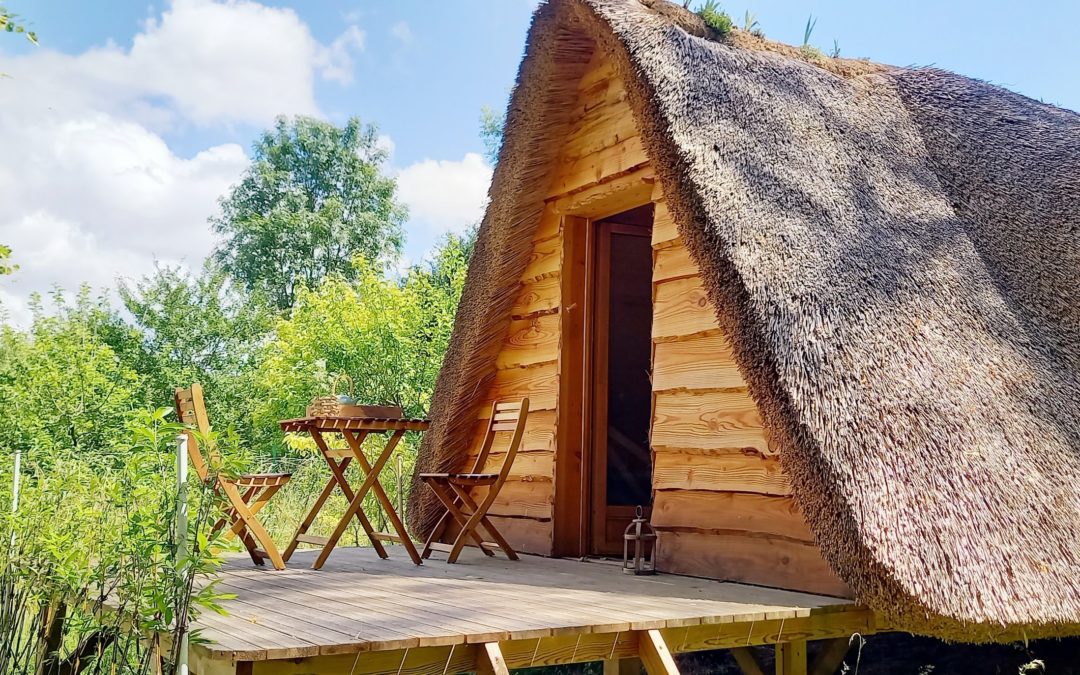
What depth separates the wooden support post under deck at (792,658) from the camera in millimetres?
3672

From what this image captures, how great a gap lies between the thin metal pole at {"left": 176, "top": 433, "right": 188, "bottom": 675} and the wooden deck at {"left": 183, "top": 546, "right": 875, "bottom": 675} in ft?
0.71

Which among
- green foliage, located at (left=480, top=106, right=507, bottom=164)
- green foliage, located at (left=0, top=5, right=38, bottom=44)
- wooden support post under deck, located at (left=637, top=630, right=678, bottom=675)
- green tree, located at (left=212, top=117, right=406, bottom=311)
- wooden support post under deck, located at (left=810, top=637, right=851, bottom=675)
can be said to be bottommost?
wooden support post under deck, located at (left=810, top=637, right=851, bottom=675)

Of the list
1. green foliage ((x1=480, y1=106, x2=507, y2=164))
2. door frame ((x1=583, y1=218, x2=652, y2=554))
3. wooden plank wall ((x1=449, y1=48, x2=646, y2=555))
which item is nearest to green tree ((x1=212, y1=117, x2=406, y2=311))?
green foliage ((x1=480, y1=106, x2=507, y2=164))

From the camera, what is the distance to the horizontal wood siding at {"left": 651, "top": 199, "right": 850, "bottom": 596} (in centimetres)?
388

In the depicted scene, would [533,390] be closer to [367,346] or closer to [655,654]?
[655,654]

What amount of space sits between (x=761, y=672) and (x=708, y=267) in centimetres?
202

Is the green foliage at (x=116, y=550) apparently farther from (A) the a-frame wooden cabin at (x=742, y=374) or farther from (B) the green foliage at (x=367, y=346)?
(B) the green foliage at (x=367, y=346)

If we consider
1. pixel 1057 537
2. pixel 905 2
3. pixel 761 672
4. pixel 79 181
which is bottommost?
pixel 761 672

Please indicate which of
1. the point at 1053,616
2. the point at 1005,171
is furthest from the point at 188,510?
the point at 1005,171

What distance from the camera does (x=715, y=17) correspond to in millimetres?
5363

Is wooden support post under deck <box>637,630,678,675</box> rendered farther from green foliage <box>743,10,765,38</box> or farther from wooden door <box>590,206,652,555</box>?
green foliage <box>743,10,765,38</box>

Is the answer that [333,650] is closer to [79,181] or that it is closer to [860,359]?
[860,359]

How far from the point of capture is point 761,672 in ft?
14.4

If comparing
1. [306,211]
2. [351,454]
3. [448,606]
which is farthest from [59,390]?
[306,211]
